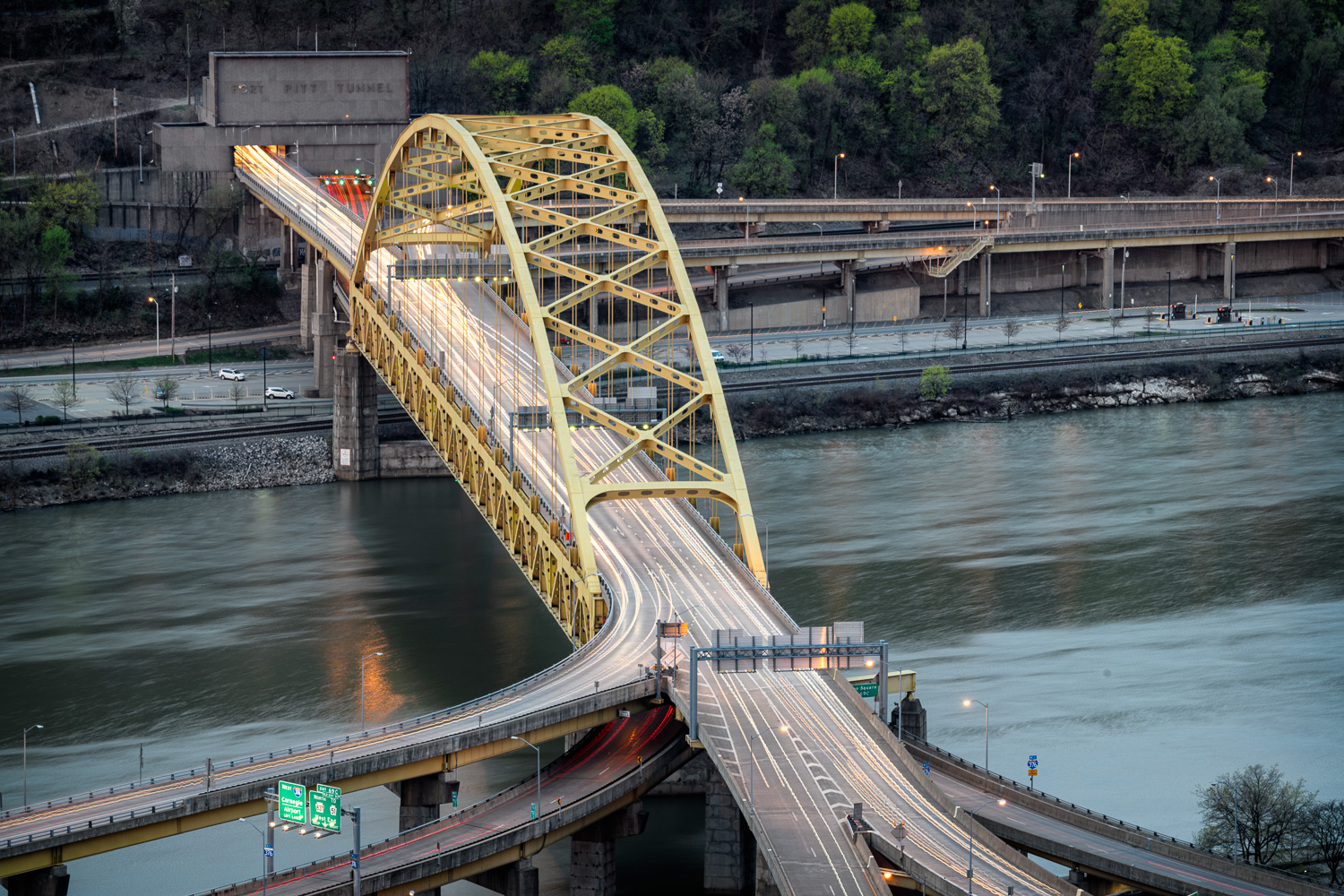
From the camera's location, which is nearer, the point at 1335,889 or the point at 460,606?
the point at 1335,889

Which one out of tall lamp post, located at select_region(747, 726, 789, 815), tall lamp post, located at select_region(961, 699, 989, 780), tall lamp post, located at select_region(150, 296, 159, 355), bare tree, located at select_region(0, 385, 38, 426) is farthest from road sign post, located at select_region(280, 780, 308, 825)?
tall lamp post, located at select_region(150, 296, 159, 355)

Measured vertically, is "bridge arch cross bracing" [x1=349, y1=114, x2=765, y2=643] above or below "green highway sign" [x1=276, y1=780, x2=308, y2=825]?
above

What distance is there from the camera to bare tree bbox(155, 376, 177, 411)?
118875 millimetres

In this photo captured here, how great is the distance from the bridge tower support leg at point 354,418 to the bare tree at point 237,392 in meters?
7.34

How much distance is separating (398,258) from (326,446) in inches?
523

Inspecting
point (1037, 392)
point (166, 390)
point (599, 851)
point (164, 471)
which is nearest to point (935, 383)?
point (1037, 392)

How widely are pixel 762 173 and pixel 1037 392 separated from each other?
123 ft

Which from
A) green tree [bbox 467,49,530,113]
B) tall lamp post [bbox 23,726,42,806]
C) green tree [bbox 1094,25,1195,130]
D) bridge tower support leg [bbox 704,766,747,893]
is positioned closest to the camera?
bridge tower support leg [bbox 704,766,747,893]

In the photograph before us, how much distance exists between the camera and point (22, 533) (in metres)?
104

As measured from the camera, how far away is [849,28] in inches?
6934

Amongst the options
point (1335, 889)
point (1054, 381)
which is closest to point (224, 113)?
point (1054, 381)

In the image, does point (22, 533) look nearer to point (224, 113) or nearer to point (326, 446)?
point (326, 446)

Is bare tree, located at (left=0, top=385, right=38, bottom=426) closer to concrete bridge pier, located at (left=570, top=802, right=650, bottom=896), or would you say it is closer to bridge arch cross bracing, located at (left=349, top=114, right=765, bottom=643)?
bridge arch cross bracing, located at (left=349, top=114, right=765, bottom=643)

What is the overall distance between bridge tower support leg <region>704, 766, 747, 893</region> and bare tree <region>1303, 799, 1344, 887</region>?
16.8 metres
